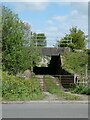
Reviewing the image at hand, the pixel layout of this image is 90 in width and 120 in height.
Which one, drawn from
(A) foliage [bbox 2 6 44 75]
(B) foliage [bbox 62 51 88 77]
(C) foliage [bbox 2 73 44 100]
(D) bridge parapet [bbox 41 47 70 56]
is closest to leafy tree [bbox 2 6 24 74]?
(A) foliage [bbox 2 6 44 75]

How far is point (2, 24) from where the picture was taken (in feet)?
99.8

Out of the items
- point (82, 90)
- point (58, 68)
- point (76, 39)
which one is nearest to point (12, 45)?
point (82, 90)

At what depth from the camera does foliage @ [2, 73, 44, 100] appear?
18.9 meters

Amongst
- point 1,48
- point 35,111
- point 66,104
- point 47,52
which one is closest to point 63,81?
point 1,48

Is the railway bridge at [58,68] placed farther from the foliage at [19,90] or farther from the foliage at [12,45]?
the foliage at [19,90]

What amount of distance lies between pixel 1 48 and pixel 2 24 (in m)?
1.87

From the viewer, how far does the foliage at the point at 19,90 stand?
61.9 ft

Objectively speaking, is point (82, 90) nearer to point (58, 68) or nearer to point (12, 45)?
point (12, 45)

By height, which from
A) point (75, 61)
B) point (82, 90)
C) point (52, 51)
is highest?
point (52, 51)

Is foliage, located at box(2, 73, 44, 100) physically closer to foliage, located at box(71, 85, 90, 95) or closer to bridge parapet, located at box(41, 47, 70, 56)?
foliage, located at box(71, 85, 90, 95)

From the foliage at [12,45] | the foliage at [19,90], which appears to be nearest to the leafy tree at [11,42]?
the foliage at [12,45]

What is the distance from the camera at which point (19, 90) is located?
19.5 meters

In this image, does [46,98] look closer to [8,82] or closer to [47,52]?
[8,82]

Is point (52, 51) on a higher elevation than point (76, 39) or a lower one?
lower
